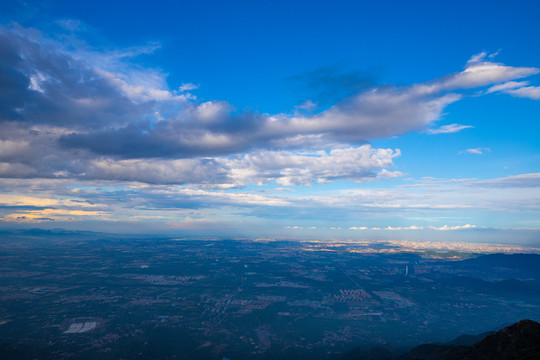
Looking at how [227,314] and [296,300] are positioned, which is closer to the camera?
[227,314]

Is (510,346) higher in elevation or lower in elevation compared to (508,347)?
higher

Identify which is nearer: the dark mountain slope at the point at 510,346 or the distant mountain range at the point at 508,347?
the distant mountain range at the point at 508,347

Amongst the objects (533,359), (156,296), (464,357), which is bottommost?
(156,296)

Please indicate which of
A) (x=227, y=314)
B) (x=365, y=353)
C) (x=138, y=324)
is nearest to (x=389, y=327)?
(x=365, y=353)

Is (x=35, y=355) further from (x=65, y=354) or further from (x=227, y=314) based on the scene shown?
(x=227, y=314)

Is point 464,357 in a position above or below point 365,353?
above

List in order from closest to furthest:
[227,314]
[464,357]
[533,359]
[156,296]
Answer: [533,359] → [464,357] → [227,314] → [156,296]

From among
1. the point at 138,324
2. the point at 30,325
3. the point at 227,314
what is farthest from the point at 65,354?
the point at 227,314

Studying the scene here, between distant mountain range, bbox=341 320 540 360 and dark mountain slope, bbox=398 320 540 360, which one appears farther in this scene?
dark mountain slope, bbox=398 320 540 360

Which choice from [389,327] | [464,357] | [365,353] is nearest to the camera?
[464,357]
